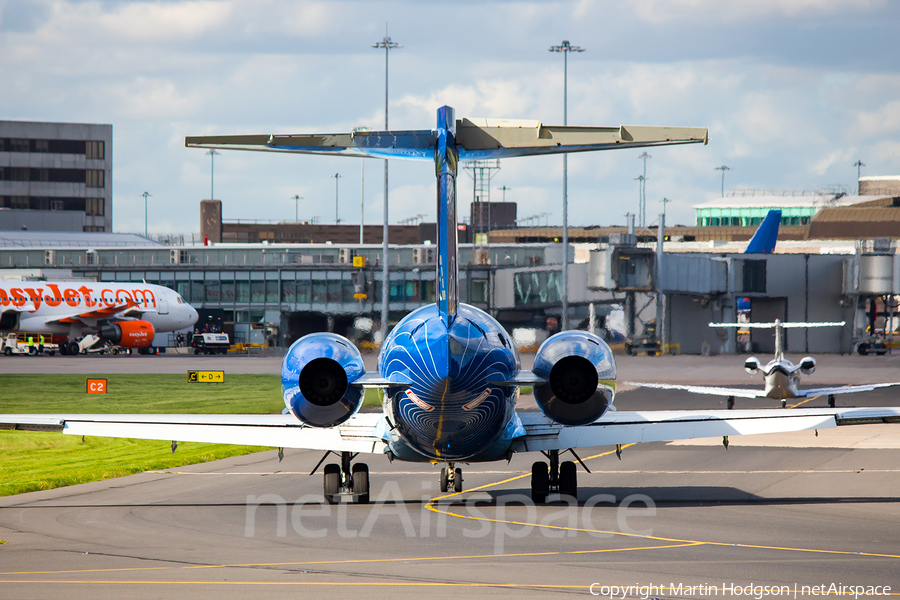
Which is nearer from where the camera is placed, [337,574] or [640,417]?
[337,574]

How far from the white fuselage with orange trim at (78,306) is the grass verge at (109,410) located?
2389 cm

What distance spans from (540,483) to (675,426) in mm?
2783

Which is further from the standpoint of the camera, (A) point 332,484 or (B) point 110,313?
(B) point 110,313

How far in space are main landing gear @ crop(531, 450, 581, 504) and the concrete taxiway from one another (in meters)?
0.40

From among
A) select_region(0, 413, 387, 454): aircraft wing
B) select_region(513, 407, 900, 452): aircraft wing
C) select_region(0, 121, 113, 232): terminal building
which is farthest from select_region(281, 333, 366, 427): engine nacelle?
select_region(0, 121, 113, 232): terminal building

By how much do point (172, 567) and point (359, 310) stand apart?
70.0 meters

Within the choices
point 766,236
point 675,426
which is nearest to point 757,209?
point 766,236

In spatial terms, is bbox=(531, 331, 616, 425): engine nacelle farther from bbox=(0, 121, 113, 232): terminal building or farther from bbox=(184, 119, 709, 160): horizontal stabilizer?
bbox=(0, 121, 113, 232): terminal building

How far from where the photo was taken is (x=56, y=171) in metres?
136

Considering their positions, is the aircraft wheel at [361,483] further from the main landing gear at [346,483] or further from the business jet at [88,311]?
the business jet at [88,311]

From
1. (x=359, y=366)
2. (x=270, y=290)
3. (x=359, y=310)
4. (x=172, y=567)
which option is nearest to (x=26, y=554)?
(x=172, y=567)

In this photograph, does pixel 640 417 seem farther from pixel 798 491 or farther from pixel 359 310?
pixel 359 310

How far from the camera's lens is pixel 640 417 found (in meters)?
20.1

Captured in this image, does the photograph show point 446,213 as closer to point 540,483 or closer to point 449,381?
point 449,381
